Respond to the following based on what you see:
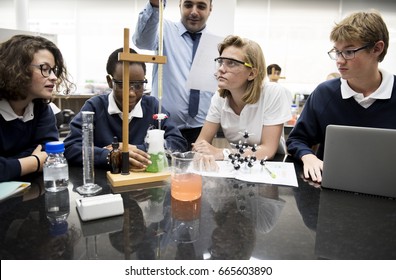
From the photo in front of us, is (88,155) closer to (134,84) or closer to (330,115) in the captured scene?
(134,84)

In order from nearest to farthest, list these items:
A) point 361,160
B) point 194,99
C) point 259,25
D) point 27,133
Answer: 1. point 361,160
2. point 27,133
3. point 194,99
4. point 259,25

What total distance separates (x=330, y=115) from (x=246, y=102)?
40 cm

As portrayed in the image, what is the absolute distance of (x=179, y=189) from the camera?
837 mm

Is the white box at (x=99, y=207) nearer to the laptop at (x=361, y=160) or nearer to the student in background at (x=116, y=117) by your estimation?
the student in background at (x=116, y=117)

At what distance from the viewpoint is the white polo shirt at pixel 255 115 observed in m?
1.49

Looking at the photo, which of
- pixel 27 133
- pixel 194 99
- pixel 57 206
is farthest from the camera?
pixel 194 99

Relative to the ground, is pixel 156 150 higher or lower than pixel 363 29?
lower

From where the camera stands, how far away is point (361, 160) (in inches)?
35.2

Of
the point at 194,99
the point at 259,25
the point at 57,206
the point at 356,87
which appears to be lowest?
the point at 57,206

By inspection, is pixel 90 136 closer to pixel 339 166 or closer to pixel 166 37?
pixel 339 166

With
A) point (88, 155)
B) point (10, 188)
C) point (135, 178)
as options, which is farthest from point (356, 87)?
point (10, 188)

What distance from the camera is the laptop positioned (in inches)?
34.1

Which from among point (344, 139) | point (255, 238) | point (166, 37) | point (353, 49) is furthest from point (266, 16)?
point (255, 238)

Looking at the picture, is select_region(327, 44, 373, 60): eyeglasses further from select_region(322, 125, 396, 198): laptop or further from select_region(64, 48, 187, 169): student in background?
select_region(64, 48, 187, 169): student in background
